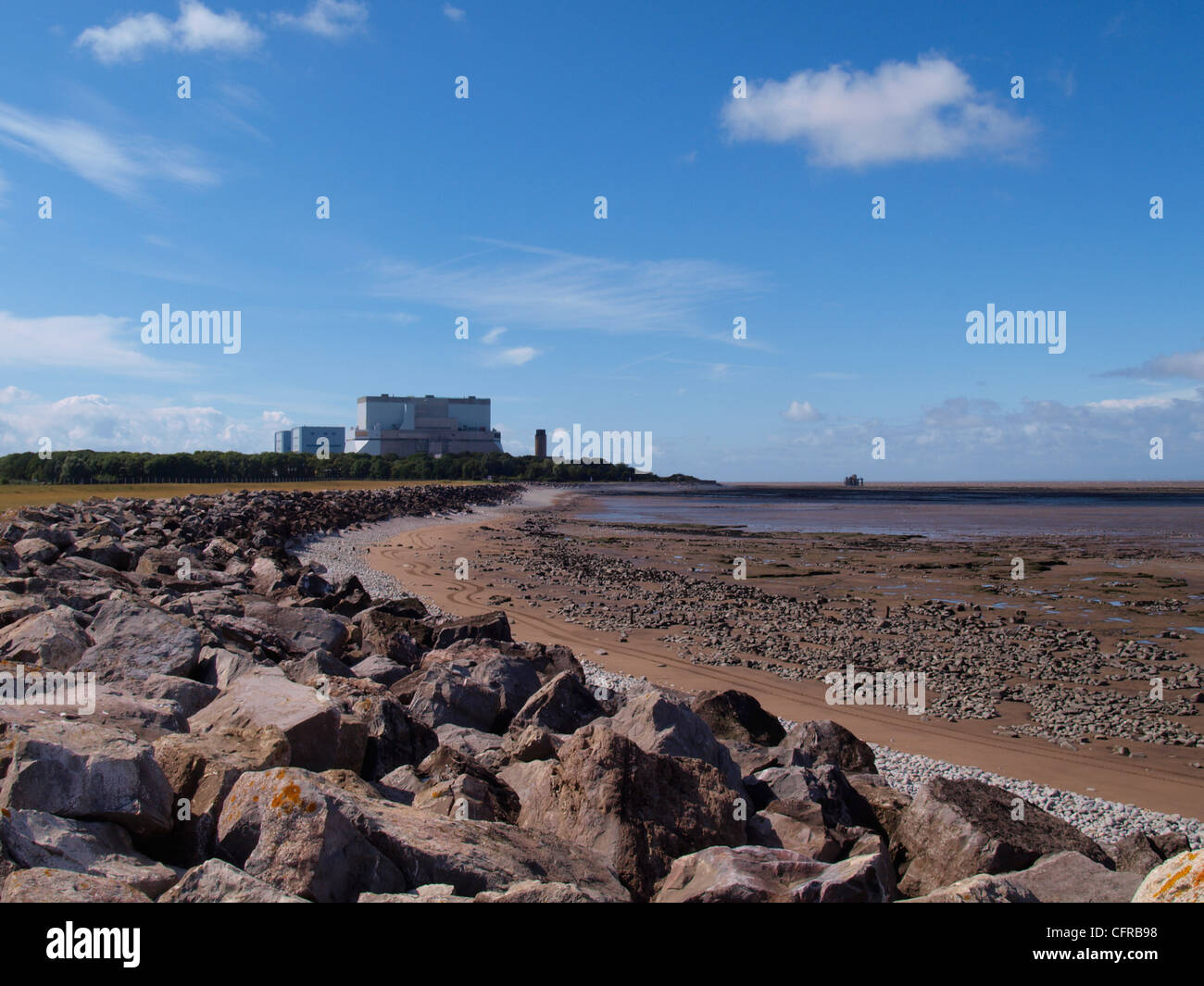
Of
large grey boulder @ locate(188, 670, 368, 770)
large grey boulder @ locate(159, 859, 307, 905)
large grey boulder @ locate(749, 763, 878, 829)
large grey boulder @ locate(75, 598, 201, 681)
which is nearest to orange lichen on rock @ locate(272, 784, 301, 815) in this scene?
large grey boulder @ locate(159, 859, 307, 905)

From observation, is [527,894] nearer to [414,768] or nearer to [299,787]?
[299,787]

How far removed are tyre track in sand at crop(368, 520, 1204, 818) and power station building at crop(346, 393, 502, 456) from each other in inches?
5229

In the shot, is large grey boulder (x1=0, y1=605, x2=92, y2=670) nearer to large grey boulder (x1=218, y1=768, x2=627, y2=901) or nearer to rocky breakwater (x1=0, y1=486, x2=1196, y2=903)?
rocky breakwater (x1=0, y1=486, x2=1196, y2=903)

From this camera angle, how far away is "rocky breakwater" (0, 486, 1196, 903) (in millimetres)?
3652

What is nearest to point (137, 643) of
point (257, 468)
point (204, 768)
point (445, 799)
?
point (204, 768)

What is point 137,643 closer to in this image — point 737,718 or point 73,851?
point 73,851

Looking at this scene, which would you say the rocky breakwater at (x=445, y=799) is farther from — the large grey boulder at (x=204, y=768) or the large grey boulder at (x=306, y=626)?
the large grey boulder at (x=306, y=626)

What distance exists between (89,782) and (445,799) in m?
1.85

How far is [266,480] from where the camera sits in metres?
105

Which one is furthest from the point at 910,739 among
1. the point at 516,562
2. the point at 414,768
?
the point at 516,562

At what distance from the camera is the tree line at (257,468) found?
86.5 m

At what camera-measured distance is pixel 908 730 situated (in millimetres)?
9195
